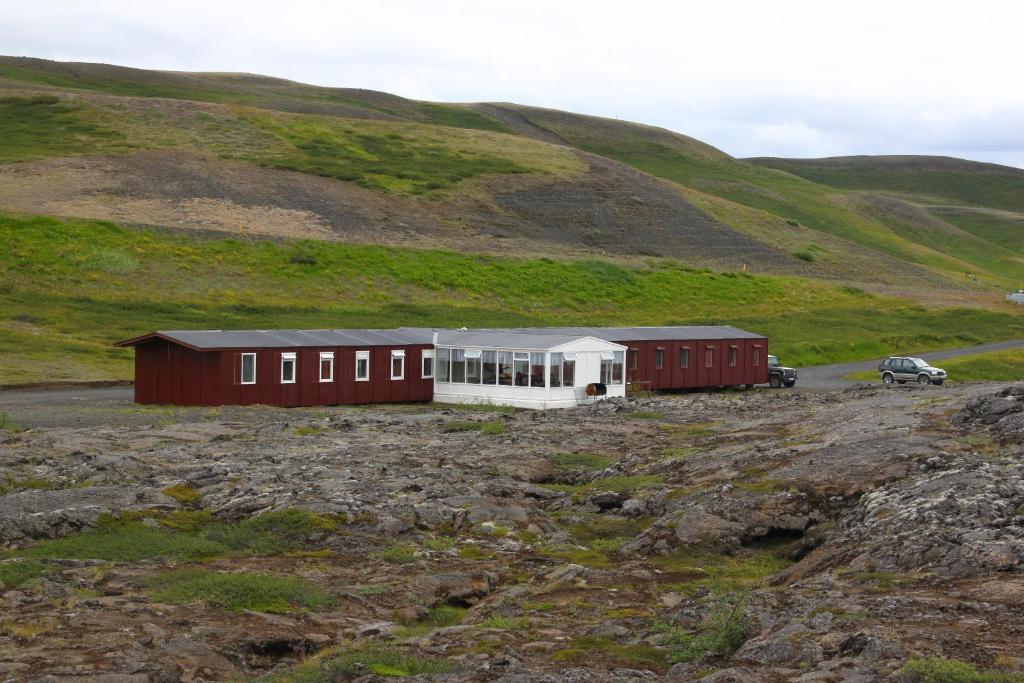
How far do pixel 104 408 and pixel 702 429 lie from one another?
2274 centimetres

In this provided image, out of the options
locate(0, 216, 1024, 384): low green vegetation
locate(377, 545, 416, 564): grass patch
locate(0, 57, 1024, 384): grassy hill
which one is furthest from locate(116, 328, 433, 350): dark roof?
locate(377, 545, 416, 564): grass patch

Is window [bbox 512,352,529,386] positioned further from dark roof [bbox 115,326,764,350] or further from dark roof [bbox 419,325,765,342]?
dark roof [bbox 419,325,765,342]

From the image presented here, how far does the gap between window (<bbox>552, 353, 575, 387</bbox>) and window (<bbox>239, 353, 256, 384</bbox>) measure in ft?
43.9

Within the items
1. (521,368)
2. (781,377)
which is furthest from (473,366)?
(781,377)

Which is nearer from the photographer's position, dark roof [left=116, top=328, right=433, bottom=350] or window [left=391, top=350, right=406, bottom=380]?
dark roof [left=116, top=328, right=433, bottom=350]

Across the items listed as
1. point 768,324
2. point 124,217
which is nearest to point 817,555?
point 768,324

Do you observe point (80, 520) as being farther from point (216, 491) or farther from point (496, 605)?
point (496, 605)

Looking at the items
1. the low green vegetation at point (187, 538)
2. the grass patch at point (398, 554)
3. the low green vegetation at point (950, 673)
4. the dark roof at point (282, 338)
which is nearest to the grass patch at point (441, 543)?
the grass patch at point (398, 554)

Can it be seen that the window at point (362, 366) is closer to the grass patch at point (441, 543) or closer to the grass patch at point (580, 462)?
the grass patch at point (580, 462)

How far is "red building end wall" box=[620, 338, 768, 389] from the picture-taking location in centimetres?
6131

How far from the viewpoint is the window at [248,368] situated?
50438mm

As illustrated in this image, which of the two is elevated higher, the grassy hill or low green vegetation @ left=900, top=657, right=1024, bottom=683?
A: the grassy hill

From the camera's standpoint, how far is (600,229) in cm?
12075

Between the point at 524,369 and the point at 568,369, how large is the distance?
1.99m
